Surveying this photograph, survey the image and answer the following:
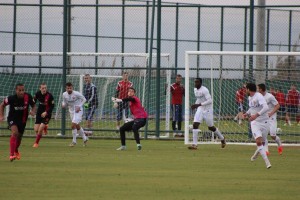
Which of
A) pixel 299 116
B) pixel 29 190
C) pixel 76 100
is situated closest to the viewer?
pixel 29 190

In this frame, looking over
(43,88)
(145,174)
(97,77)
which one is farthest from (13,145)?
(97,77)

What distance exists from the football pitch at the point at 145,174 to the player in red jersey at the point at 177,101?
5.61m

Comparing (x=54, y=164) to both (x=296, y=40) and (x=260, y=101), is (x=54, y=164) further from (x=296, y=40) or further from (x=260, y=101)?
(x=296, y=40)

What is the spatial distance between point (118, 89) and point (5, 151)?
834 cm

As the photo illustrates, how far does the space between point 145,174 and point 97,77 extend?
17456mm

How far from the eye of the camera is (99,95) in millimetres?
34531

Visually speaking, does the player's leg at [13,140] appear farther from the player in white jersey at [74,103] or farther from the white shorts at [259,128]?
the player in white jersey at [74,103]


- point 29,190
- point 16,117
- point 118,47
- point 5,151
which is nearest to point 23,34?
point 118,47

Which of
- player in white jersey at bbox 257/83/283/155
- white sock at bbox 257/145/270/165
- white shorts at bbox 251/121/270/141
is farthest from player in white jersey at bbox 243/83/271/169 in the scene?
player in white jersey at bbox 257/83/283/155

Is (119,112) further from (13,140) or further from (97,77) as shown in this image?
(13,140)

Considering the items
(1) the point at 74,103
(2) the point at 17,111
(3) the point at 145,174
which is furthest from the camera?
(1) the point at 74,103

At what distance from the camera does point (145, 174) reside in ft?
57.1

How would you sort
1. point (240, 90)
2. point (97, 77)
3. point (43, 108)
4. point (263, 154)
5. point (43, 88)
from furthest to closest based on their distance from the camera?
point (97, 77)
point (240, 90)
point (43, 108)
point (43, 88)
point (263, 154)

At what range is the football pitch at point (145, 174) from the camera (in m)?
14.0
